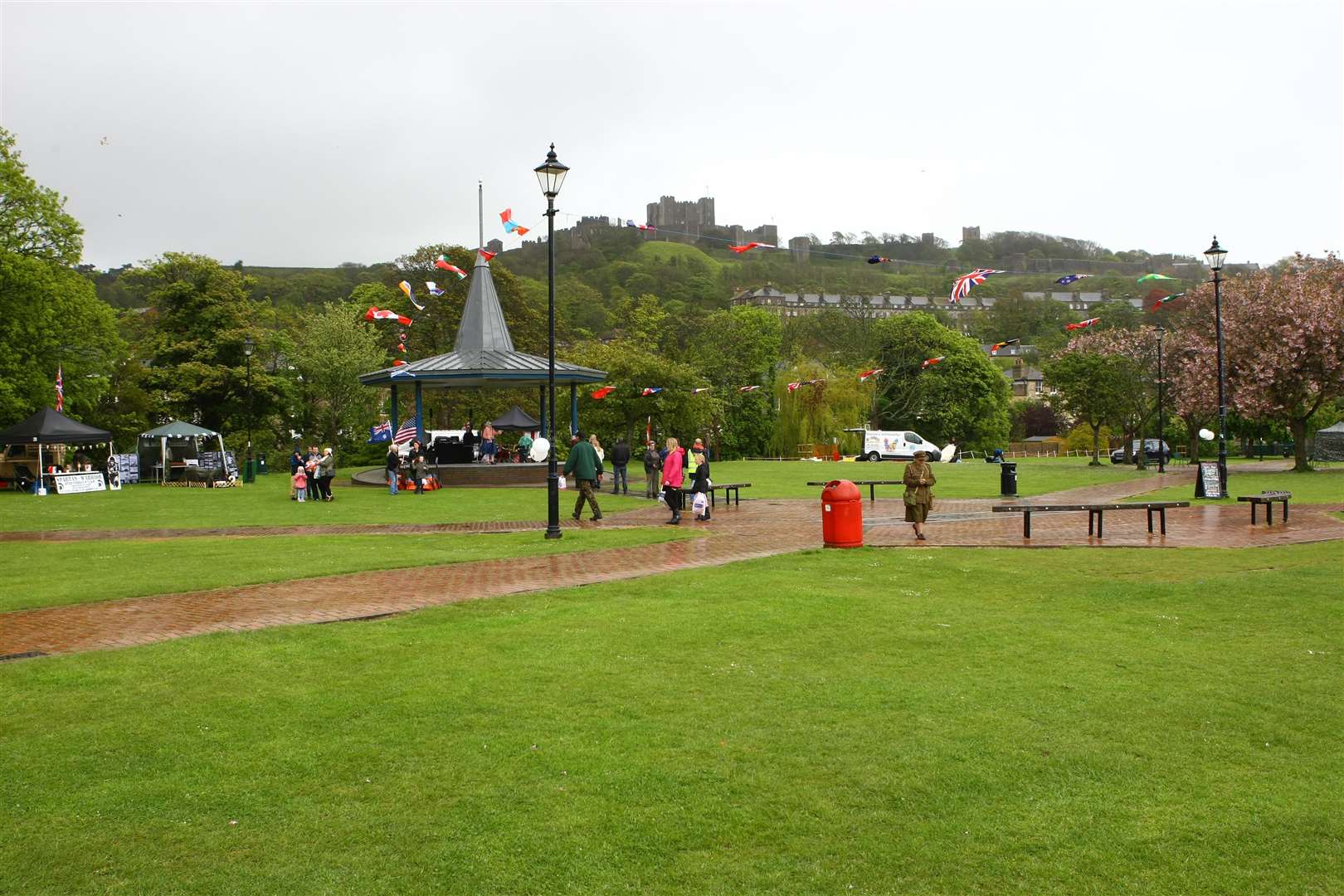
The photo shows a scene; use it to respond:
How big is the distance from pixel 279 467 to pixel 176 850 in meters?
46.4

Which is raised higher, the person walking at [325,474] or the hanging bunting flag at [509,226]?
the hanging bunting flag at [509,226]

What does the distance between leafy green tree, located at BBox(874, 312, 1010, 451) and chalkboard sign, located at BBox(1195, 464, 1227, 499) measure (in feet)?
149

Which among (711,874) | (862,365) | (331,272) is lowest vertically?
(711,874)

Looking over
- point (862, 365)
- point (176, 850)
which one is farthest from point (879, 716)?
point (862, 365)

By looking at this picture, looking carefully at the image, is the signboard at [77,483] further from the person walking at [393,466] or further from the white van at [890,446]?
the white van at [890,446]

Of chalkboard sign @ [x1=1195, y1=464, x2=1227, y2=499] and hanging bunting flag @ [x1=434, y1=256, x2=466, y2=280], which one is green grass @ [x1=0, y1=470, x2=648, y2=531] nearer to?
hanging bunting flag @ [x1=434, y1=256, x2=466, y2=280]

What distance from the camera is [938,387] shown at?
233 ft

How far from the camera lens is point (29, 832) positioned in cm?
498

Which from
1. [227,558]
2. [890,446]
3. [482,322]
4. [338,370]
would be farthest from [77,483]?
[890,446]

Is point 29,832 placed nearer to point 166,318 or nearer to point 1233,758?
point 1233,758

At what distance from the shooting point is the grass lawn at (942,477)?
2936 cm

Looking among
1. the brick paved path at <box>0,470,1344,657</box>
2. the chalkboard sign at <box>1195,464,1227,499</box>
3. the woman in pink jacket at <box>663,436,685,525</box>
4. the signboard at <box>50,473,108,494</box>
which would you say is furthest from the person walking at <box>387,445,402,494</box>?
the chalkboard sign at <box>1195,464,1227,499</box>

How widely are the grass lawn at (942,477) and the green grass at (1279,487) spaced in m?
3.03

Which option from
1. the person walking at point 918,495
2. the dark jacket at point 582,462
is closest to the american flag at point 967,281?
the person walking at point 918,495
